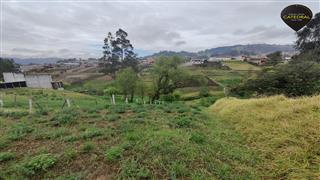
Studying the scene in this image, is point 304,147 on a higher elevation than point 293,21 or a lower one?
lower

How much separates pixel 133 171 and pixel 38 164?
187 centimetres

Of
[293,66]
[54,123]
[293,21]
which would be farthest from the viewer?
[293,66]

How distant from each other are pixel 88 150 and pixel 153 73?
1124 inches

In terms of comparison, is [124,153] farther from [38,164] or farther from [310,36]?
[310,36]

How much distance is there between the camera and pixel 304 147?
503 centimetres

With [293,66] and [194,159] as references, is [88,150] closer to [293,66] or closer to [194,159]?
[194,159]

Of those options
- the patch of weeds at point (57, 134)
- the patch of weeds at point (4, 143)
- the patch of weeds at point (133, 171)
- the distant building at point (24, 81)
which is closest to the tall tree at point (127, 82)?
the distant building at point (24, 81)

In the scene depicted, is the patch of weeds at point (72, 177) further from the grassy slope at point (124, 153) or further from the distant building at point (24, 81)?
the distant building at point (24, 81)

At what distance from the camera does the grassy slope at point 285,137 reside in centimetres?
453

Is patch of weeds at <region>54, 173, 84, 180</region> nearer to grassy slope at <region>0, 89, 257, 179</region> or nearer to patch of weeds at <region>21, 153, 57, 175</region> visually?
grassy slope at <region>0, 89, 257, 179</region>

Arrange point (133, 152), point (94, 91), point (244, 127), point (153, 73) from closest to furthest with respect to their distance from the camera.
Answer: point (133, 152), point (244, 127), point (153, 73), point (94, 91)

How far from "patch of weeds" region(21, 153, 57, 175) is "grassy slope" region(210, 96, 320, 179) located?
3.89 metres

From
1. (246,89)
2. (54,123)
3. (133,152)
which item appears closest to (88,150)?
(133,152)

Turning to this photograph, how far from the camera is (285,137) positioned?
5.68 metres
